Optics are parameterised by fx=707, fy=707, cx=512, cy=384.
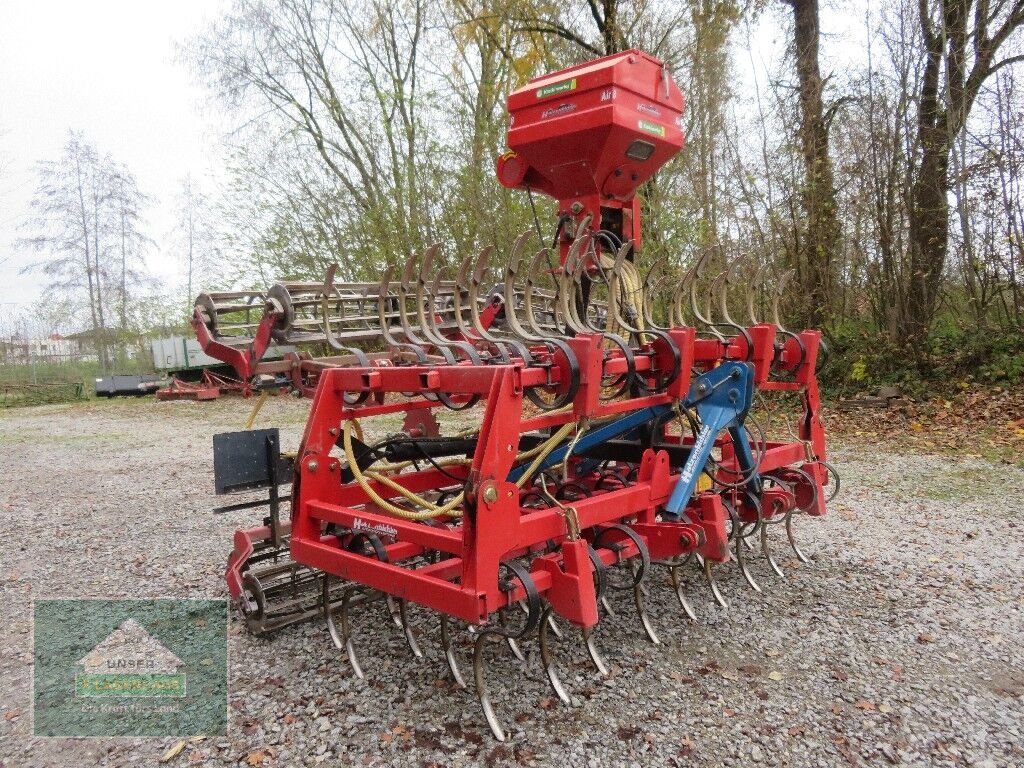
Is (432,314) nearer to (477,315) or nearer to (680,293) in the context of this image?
(477,315)

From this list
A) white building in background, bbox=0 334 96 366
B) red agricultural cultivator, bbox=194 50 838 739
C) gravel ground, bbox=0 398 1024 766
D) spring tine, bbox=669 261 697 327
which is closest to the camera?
gravel ground, bbox=0 398 1024 766

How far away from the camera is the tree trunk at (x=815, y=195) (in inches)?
366

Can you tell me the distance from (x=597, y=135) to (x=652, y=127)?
1.34ft

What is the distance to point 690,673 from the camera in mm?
2816

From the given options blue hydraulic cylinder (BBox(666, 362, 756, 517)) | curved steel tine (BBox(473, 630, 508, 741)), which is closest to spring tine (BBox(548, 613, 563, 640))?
curved steel tine (BBox(473, 630, 508, 741))

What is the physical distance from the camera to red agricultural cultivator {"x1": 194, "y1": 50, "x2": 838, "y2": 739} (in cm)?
249

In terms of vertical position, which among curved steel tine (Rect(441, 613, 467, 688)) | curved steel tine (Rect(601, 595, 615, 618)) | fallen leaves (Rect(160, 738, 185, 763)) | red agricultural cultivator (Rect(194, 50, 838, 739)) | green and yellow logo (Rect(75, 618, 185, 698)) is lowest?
fallen leaves (Rect(160, 738, 185, 763))

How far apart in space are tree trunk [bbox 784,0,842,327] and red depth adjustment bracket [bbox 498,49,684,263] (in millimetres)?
5899

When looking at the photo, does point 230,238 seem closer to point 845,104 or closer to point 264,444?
point 845,104

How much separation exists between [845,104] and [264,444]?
8904 millimetres

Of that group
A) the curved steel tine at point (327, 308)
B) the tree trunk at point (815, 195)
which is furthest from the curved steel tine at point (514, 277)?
the tree trunk at point (815, 195)

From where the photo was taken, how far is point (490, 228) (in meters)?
12.4

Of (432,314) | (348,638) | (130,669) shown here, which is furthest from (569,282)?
(130,669)

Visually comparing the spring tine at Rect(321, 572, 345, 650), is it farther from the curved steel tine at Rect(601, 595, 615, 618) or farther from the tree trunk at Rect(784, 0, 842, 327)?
the tree trunk at Rect(784, 0, 842, 327)
